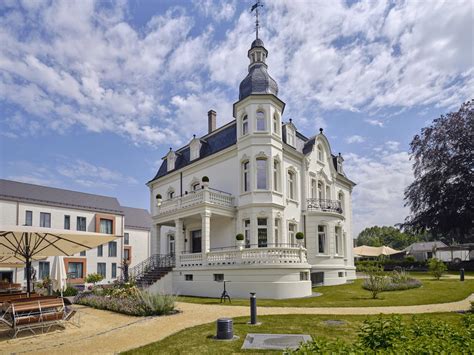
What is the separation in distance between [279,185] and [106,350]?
15.3 metres

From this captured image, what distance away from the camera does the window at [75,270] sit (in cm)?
3633

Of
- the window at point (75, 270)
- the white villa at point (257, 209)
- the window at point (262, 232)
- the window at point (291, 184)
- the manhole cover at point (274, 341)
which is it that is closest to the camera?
the manhole cover at point (274, 341)

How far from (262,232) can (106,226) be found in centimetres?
2567

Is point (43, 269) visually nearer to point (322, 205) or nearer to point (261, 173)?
point (261, 173)

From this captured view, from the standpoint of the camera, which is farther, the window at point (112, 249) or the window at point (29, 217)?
the window at point (112, 249)

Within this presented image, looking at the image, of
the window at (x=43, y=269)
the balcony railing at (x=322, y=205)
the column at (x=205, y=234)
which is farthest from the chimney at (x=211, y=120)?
the window at (x=43, y=269)

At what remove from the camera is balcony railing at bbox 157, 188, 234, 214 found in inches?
823

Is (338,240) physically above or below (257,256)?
above

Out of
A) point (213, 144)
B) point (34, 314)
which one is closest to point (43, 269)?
point (213, 144)

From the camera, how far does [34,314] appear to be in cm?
997

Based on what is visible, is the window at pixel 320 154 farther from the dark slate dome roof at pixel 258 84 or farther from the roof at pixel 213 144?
the roof at pixel 213 144

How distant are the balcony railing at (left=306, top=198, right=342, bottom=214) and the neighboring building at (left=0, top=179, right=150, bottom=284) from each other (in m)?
23.1

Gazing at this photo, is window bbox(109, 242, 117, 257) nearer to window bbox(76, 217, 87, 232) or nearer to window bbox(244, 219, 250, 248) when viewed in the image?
window bbox(76, 217, 87, 232)

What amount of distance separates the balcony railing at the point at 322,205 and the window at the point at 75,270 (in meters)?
25.1
